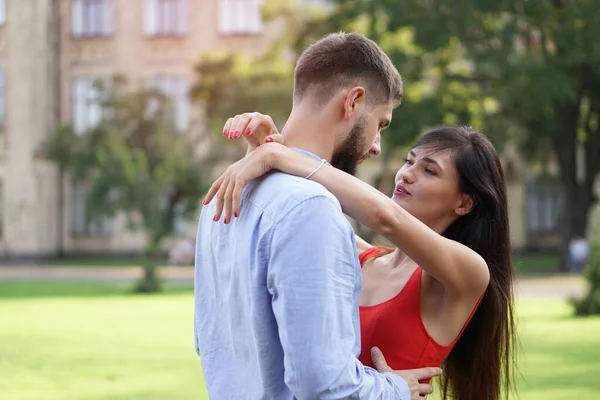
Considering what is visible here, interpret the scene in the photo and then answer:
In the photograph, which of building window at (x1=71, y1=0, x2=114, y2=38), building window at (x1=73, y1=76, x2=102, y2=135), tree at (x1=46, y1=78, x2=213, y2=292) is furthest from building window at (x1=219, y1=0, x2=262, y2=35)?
building window at (x1=73, y1=76, x2=102, y2=135)

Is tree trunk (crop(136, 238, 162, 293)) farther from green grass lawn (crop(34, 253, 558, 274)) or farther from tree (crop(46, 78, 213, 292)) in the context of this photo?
green grass lawn (crop(34, 253, 558, 274))

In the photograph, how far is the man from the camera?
8.00ft

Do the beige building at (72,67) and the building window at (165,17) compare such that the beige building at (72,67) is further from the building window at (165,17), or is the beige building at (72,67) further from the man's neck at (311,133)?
the man's neck at (311,133)

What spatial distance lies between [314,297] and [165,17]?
41805 millimetres

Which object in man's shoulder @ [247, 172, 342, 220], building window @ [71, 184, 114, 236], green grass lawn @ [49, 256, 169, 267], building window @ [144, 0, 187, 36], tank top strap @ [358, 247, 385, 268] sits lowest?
green grass lawn @ [49, 256, 169, 267]

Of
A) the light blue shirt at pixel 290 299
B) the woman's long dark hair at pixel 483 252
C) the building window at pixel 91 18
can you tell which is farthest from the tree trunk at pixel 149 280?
the light blue shirt at pixel 290 299

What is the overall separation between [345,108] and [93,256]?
4207 cm

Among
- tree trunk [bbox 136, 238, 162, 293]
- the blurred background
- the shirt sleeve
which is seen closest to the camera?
the shirt sleeve

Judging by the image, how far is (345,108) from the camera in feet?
9.16

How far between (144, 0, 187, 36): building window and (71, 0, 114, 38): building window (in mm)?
1683

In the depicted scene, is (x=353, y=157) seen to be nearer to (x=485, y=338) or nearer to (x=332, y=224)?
(x=332, y=224)

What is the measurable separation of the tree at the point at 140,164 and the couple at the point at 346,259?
21157mm

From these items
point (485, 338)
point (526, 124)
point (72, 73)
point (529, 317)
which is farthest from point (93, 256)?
point (485, 338)

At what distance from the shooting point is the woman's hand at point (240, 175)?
A: 2682mm
